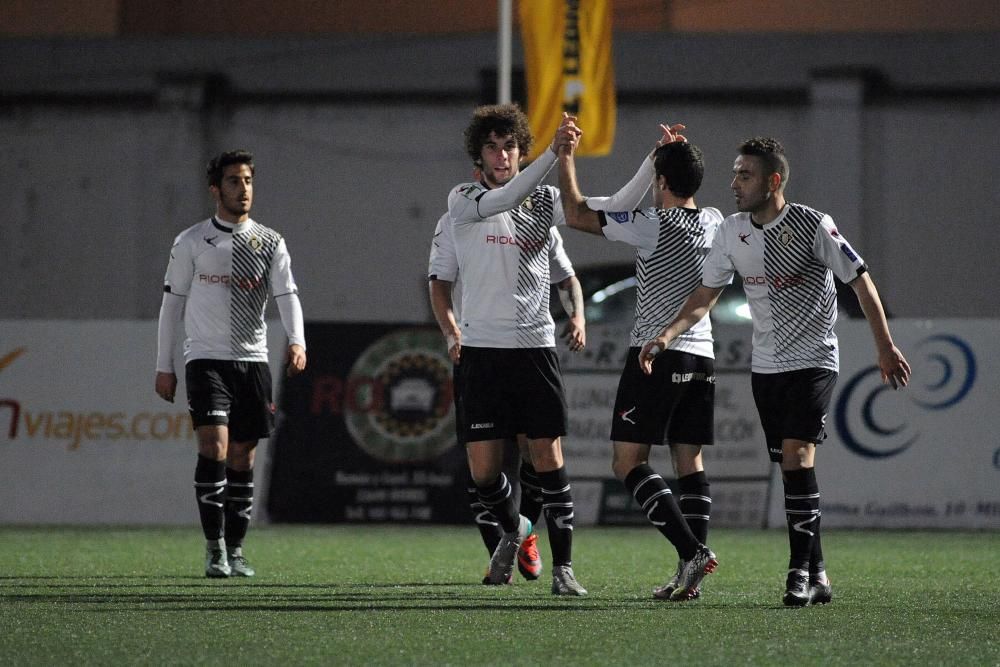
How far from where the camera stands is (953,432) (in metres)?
11.6

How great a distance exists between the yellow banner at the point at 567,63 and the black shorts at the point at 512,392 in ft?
28.8

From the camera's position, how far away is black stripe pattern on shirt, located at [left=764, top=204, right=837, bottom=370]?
6.14 meters

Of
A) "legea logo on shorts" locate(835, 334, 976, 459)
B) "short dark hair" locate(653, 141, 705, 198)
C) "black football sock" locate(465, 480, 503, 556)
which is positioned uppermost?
"short dark hair" locate(653, 141, 705, 198)

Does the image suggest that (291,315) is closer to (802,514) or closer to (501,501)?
(501,501)

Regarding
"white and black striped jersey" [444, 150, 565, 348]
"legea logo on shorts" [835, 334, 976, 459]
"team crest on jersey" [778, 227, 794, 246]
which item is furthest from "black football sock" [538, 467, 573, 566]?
"legea logo on shorts" [835, 334, 976, 459]

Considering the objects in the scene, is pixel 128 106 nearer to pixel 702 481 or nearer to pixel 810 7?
pixel 810 7

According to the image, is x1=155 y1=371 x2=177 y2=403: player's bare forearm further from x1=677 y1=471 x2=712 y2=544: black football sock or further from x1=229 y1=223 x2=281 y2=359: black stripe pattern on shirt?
x1=677 y1=471 x2=712 y2=544: black football sock

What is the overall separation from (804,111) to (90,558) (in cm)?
→ 1525

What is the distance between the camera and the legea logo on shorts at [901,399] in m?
11.7

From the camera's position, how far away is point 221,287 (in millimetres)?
Answer: 7867

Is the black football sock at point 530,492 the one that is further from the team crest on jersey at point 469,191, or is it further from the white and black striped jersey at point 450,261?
the team crest on jersey at point 469,191

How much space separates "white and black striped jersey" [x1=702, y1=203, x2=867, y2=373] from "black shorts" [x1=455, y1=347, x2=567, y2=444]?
3.09 ft

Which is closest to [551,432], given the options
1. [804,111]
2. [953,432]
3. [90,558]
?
[90,558]

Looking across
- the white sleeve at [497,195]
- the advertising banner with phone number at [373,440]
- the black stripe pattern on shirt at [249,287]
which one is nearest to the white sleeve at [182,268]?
the black stripe pattern on shirt at [249,287]
